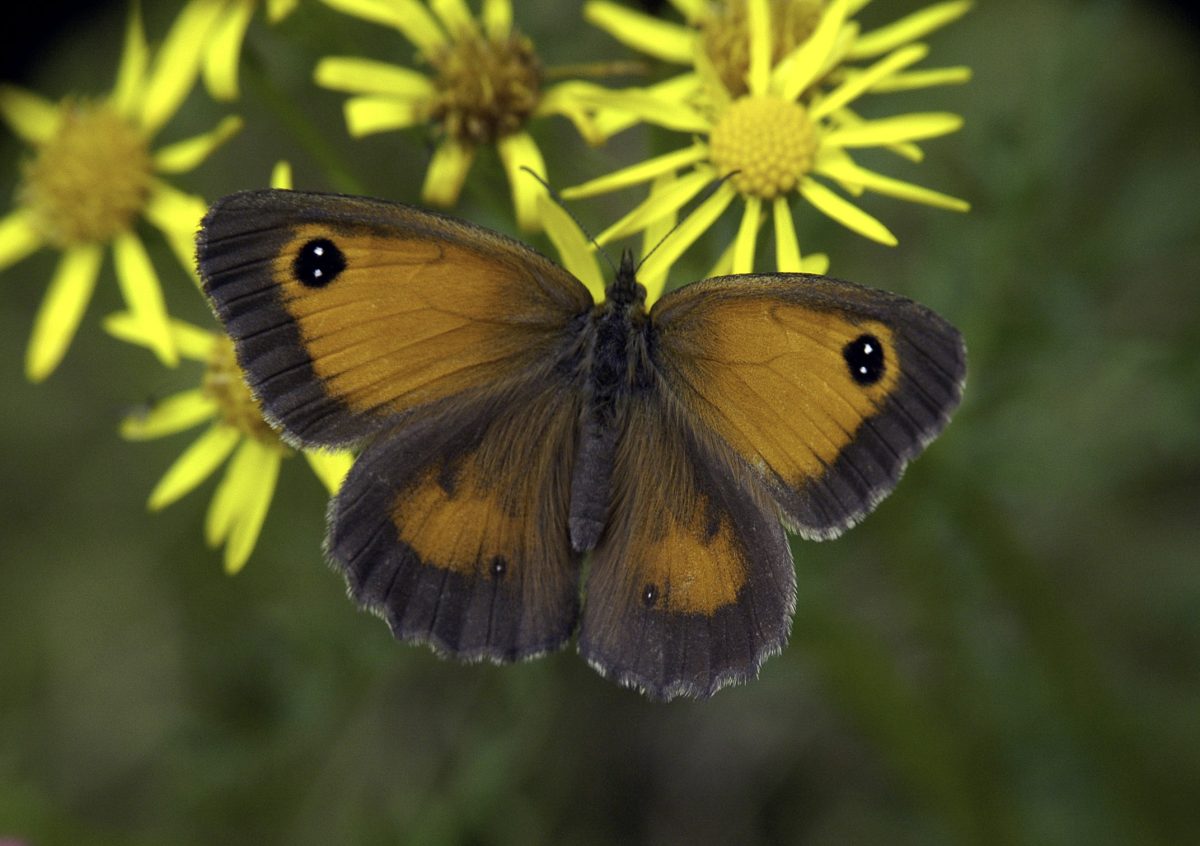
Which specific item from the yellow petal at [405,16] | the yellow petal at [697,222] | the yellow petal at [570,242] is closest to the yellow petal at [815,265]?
the yellow petal at [697,222]

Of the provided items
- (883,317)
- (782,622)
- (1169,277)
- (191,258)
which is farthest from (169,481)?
(1169,277)

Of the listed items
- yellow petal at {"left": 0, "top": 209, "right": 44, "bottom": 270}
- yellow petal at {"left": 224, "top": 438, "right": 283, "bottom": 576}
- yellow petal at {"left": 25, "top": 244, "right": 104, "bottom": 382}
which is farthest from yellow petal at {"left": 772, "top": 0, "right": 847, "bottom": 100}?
yellow petal at {"left": 0, "top": 209, "right": 44, "bottom": 270}

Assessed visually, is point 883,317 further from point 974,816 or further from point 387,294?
point 974,816

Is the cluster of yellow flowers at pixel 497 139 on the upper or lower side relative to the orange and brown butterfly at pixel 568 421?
upper

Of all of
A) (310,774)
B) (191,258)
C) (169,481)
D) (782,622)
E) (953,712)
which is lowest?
(310,774)

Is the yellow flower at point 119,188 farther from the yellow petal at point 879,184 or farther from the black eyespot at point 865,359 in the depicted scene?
the black eyespot at point 865,359

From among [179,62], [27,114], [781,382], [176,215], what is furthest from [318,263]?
[27,114]
